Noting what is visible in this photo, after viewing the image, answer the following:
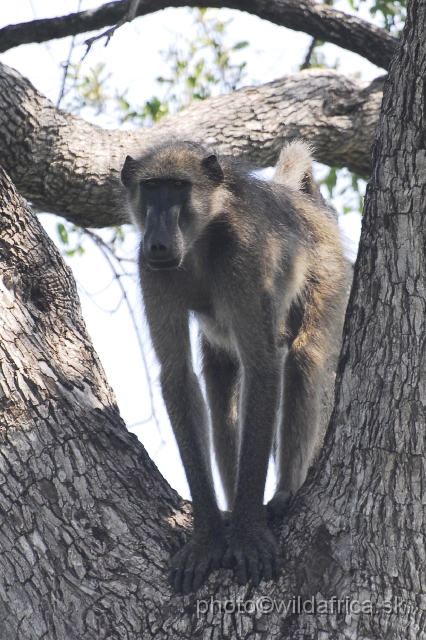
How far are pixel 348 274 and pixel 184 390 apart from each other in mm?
1950

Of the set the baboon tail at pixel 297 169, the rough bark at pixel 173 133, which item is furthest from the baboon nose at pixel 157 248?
the baboon tail at pixel 297 169

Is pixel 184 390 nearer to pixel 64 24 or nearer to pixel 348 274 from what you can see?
pixel 348 274

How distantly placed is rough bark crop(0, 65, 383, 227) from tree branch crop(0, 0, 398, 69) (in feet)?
1.16

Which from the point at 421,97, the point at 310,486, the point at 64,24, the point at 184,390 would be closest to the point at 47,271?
the point at 184,390

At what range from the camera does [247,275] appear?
17.4 feet

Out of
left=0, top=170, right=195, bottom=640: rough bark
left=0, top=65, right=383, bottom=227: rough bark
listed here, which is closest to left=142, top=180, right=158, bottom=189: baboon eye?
left=0, top=170, right=195, bottom=640: rough bark

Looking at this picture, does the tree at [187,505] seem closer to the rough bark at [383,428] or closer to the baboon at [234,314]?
the rough bark at [383,428]

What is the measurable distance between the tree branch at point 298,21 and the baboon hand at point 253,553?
5.15m

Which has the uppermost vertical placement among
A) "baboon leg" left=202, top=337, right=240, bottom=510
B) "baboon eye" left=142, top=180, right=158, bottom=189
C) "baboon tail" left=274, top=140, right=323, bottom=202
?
"baboon tail" left=274, top=140, right=323, bottom=202

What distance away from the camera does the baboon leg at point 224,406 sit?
6156 mm

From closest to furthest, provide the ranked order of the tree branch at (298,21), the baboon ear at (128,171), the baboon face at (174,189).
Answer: the baboon face at (174,189) < the baboon ear at (128,171) < the tree branch at (298,21)

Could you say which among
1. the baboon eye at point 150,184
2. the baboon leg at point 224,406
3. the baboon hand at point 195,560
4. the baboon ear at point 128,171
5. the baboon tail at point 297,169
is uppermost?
the baboon tail at point 297,169

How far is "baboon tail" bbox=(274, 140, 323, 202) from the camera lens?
23.1 ft

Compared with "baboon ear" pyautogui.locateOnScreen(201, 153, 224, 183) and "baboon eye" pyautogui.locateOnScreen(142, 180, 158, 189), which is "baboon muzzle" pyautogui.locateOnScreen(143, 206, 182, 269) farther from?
"baboon ear" pyautogui.locateOnScreen(201, 153, 224, 183)
